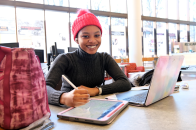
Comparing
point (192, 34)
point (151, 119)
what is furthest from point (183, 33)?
point (151, 119)

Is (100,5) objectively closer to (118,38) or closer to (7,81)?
(118,38)

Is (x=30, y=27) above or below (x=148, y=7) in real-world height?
below

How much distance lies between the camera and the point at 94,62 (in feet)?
4.39

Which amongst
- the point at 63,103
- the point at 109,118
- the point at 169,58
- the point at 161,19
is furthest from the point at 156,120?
the point at 161,19

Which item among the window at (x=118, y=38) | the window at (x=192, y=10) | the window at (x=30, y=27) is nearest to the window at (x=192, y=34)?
the window at (x=192, y=10)

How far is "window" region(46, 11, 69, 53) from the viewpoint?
629 cm

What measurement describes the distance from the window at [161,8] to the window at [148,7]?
31 cm

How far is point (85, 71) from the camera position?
1284 mm

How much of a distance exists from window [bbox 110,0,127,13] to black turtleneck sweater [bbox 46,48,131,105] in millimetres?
7024

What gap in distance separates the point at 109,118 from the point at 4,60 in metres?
0.38

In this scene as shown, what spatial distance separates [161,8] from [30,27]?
7.08 meters

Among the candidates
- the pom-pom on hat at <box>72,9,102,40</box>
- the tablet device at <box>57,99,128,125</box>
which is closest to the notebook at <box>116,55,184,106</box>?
the tablet device at <box>57,99,128,125</box>

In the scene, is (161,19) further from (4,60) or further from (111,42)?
(4,60)

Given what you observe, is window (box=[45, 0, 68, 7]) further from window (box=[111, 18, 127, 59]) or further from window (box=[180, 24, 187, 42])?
window (box=[180, 24, 187, 42])
